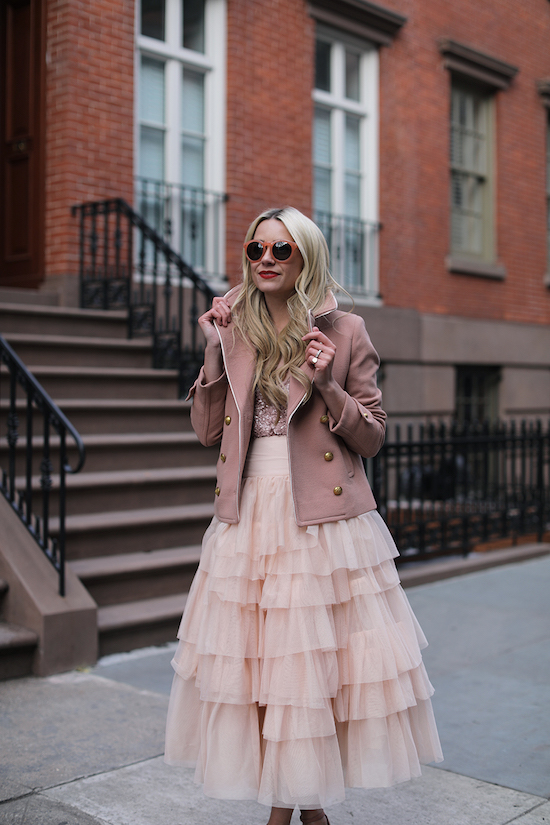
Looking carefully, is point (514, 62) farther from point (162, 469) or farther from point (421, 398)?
point (162, 469)

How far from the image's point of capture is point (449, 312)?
12367 mm

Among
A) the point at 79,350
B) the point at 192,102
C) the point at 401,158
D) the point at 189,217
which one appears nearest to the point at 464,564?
the point at 79,350

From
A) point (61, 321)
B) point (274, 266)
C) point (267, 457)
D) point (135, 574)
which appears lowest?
point (135, 574)

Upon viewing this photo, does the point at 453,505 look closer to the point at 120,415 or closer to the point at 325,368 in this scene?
the point at 120,415

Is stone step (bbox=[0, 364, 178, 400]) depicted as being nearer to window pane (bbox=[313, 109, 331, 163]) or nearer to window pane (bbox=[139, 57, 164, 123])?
window pane (bbox=[139, 57, 164, 123])

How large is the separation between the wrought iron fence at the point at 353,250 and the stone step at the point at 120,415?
4.25 metres

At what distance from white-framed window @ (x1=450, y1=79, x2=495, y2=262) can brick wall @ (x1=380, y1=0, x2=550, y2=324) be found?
16 centimetres

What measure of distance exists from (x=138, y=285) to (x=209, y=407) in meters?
5.93

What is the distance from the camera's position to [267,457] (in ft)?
9.58

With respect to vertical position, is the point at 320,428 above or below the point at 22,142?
below

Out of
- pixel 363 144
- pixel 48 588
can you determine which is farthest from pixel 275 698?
pixel 363 144

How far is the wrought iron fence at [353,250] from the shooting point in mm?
11086

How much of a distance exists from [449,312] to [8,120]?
247 inches

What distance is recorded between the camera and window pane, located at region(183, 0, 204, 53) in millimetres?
9555
